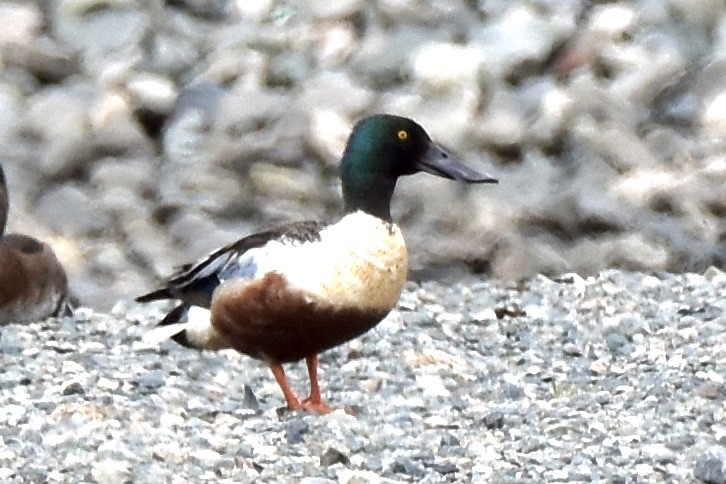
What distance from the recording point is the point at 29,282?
8.07m

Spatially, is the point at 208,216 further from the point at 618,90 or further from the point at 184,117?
the point at 618,90

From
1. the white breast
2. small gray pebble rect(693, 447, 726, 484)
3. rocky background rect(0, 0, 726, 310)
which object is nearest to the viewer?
small gray pebble rect(693, 447, 726, 484)

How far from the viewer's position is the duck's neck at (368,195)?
19.0ft

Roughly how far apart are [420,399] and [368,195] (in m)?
0.72

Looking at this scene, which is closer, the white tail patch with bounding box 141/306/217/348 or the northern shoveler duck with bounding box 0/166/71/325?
the white tail patch with bounding box 141/306/217/348

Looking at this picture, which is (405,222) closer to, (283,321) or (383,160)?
(383,160)

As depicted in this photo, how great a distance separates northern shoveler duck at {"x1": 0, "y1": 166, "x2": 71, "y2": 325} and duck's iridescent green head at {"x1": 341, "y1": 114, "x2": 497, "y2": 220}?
8.36ft

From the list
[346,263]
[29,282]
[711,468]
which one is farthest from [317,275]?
[29,282]

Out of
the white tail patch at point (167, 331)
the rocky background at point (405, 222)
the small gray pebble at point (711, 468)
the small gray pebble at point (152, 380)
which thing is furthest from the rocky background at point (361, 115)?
the small gray pebble at point (711, 468)

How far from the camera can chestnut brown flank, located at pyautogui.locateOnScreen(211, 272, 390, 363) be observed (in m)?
5.51

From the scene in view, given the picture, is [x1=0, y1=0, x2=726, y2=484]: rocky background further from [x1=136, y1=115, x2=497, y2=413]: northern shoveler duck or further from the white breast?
the white breast

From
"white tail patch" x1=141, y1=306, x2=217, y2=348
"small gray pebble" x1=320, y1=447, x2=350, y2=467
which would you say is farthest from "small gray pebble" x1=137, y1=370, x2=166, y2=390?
"small gray pebble" x1=320, y1=447, x2=350, y2=467

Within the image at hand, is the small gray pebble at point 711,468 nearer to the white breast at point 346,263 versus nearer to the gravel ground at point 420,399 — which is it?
the gravel ground at point 420,399

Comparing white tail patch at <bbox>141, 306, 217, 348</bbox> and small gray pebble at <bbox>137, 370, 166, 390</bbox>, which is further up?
white tail patch at <bbox>141, 306, 217, 348</bbox>
